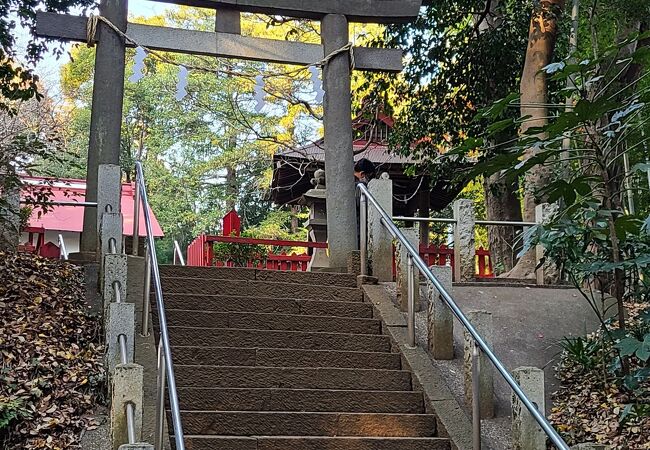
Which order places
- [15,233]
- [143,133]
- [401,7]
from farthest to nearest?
[143,133], [401,7], [15,233]

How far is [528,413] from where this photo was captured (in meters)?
5.05

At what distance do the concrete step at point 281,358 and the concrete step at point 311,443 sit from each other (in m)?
1.07

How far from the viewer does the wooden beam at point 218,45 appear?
8664mm

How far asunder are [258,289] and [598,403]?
317 cm

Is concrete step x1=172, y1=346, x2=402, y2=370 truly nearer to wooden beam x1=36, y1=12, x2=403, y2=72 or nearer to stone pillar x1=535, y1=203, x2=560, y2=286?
stone pillar x1=535, y1=203, x2=560, y2=286

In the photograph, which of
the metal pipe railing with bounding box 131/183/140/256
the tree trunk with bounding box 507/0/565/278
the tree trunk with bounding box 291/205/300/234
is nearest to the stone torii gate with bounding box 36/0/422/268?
the metal pipe railing with bounding box 131/183/140/256

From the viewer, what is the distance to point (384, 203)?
315 inches

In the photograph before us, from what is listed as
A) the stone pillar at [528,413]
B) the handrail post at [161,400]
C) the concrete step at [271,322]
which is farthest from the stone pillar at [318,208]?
the handrail post at [161,400]

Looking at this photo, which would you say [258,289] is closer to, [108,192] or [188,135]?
[108,192]

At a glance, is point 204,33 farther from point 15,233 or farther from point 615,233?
point 615,233

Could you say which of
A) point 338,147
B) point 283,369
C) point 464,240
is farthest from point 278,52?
point 283,369

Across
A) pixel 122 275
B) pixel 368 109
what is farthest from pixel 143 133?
pixel 122 275

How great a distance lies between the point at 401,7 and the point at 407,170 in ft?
15.1

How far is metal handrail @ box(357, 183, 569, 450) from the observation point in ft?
13.9
